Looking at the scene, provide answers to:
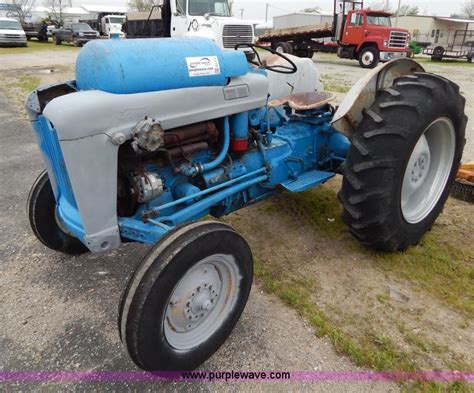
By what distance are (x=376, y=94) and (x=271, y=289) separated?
63.1 inches

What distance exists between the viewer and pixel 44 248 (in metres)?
3.09

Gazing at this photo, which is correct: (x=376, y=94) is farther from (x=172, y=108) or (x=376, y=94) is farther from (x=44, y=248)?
(x=44, y=248)

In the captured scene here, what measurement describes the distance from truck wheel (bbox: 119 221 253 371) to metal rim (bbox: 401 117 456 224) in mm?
1553

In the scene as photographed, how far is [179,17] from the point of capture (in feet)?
33.6

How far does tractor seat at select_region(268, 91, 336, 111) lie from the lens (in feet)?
10.1

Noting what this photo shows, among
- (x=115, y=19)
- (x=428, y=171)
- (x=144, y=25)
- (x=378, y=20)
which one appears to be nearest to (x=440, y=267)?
(x=428, y=171)

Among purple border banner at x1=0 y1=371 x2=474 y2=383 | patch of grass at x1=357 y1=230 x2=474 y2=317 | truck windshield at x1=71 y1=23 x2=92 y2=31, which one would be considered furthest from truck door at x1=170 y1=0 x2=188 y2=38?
truck windshield at x1=71 y1=23 x2=92 y2=31

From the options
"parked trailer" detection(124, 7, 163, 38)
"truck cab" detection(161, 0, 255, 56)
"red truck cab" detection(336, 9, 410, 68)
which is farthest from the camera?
"red truck cab" detection(336, 9, 410, 68)

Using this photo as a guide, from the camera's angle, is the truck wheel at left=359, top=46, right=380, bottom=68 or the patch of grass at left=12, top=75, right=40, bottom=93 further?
the truck wheel at left=359, top=46, right=380, bottom=68

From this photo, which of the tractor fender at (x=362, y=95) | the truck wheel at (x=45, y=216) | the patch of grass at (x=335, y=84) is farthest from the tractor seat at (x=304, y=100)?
the patch of grass at (x=335, y=84)

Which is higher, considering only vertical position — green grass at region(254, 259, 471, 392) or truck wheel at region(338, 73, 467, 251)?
truck wheel at region(338, 73, 467, 251)

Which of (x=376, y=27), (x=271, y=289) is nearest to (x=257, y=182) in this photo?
(x=271, y=289)

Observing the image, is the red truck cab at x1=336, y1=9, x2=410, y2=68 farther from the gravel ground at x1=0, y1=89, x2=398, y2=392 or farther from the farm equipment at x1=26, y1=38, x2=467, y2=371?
the gravel ground at x1=0, y1=89, x2=398, y2=392

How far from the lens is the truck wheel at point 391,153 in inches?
99.8
